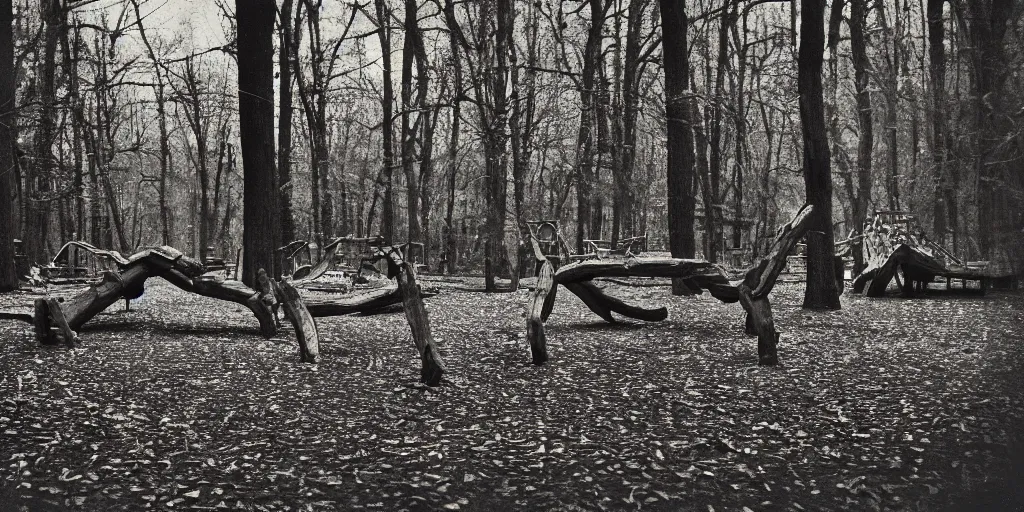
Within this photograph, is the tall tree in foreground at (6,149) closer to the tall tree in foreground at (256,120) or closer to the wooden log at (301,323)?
the wooden log at (301,323)

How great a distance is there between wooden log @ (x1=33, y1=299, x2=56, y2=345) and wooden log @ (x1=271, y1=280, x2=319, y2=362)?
2034 millimetres

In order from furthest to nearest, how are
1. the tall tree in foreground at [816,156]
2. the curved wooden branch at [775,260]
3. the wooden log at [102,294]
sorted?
the tall tree in foreground at [816,156]
the wooden log at [102,294]
the curved wooden branch at [775,260]

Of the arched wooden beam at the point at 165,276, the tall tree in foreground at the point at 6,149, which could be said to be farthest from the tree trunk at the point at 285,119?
the arched wooden beam at the point at 165,276

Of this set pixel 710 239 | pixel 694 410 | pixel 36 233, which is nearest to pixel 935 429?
pixel 694 410

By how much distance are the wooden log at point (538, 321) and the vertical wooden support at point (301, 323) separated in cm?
179

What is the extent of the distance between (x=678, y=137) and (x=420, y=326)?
23.6 ft

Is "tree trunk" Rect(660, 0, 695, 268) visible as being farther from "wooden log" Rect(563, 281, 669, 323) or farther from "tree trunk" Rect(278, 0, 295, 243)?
"tree trunk" Rect(278, 0, 295, 243)

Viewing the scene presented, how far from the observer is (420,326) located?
4812 mm

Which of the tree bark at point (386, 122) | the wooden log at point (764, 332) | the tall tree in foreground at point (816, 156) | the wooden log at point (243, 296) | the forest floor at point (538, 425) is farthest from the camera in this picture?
the tree bark at point (386, 122)

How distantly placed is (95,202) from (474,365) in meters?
15.4

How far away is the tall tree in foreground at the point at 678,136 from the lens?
10703 millimetres

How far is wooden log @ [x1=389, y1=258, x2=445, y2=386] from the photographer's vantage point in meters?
4.70

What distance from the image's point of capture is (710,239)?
56.1 feet

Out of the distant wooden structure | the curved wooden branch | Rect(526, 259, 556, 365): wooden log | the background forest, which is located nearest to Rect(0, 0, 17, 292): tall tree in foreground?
the background forest
